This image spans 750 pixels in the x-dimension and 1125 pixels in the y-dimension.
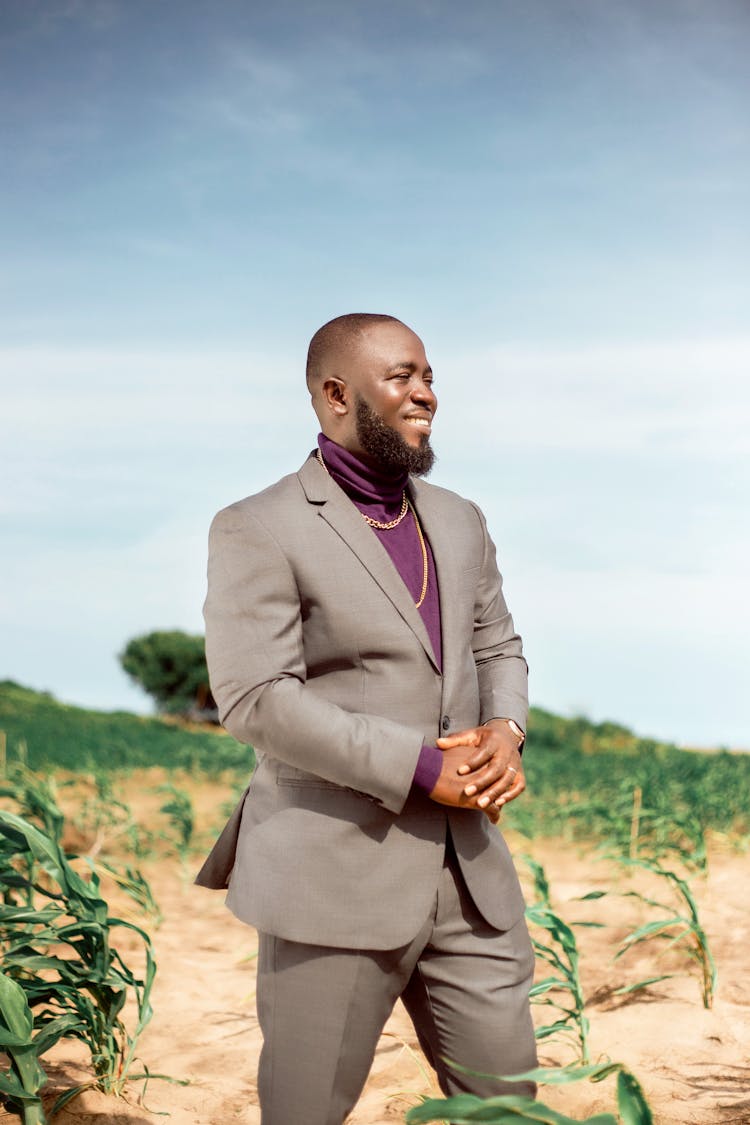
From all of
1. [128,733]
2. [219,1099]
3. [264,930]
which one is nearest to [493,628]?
[264,930]

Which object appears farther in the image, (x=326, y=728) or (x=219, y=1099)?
(x=219, y=1099)

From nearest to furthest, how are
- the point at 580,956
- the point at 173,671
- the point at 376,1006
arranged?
the point at 376,1006, the point at 580,956, the point at 173,671

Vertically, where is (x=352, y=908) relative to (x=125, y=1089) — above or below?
above

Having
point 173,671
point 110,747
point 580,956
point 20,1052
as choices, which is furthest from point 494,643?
point 173,671

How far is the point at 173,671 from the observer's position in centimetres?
2573

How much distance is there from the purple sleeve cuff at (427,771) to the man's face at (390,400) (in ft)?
2.10

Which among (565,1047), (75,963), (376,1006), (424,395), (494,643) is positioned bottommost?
(565,1047)

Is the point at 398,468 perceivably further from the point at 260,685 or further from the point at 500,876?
the point at 500,876

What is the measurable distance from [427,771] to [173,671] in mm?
24273

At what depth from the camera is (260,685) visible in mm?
2111

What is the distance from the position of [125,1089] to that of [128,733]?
40.2ft

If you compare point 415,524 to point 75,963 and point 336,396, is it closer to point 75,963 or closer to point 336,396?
point 336,396

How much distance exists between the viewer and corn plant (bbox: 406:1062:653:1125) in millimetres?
1549

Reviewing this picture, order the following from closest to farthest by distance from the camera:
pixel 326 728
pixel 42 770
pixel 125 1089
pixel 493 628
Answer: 1. pixel 326 728
2. pixel 493 628
3. pixel 125 1089
4. pixel 42 770
